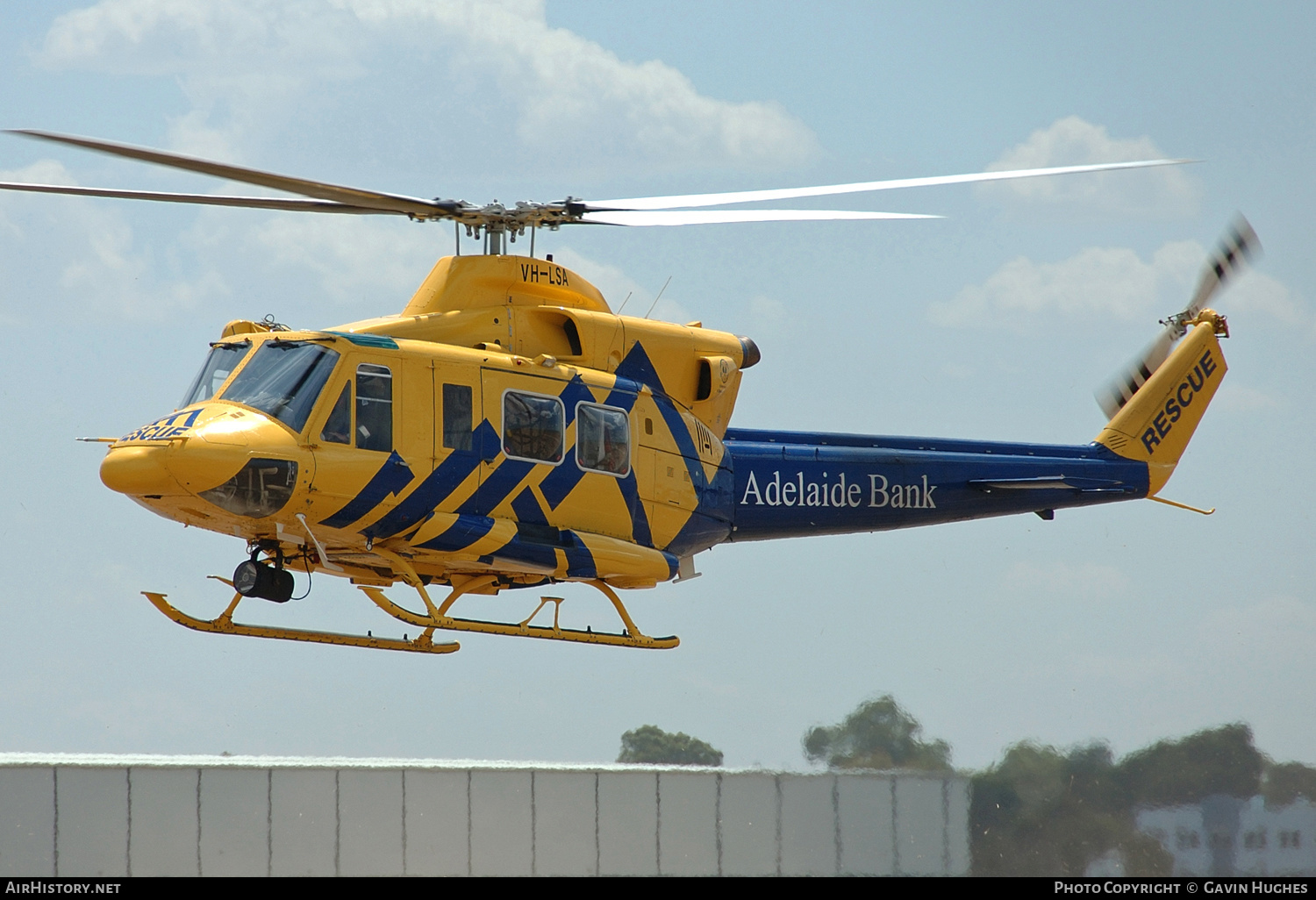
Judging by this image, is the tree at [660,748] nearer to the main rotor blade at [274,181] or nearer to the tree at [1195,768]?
the tree at [1195,768]

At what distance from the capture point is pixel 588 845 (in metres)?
19.5

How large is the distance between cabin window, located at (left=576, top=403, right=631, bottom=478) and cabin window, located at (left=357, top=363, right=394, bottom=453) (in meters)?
1.83

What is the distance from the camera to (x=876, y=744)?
63.7 ft

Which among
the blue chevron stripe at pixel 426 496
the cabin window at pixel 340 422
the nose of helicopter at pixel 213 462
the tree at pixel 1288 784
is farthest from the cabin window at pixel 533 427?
the tree at pixel 1288 784

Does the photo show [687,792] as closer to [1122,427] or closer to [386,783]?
[386,783]

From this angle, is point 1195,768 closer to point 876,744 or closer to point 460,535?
point 876,744

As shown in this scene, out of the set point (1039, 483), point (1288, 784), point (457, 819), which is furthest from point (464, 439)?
point (1288, 784)

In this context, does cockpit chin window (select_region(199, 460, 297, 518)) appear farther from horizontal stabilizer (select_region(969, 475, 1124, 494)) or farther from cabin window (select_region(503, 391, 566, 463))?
horizontal stabilizer (select_region(969, 475, 1124, 494))

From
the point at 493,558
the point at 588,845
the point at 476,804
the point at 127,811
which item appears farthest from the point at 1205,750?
the point at 127,811

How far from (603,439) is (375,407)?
2.26 metres

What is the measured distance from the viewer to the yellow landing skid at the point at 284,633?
1245cm

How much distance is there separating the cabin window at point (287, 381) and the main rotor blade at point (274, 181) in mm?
1337

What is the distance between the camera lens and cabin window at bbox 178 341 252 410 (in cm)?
1239
